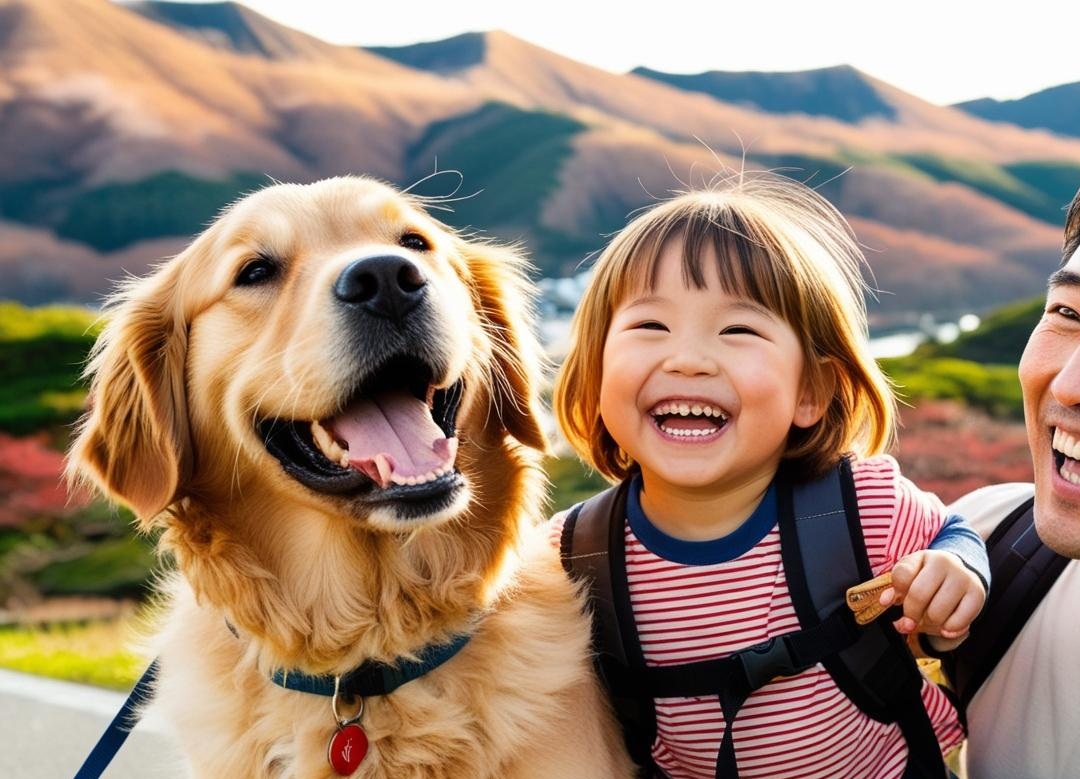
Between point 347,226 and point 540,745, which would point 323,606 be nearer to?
point 540,745

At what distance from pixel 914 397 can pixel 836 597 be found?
7.27 m

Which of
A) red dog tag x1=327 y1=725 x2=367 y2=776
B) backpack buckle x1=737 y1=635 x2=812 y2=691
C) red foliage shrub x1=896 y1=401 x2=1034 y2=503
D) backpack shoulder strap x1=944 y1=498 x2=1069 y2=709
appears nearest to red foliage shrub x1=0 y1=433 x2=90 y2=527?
red foliage shrub x1=896 y1=401 x2=1034 y2=503

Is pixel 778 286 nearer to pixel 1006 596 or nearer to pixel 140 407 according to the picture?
pixel 1006 596

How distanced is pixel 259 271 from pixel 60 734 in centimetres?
268

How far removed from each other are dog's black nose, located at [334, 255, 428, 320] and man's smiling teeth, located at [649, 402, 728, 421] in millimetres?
703

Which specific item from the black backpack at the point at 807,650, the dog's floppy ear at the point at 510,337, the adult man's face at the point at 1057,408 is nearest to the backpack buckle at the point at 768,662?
the black backpack at the point at 807,650

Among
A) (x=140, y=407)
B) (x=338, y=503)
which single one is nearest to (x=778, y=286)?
(x=338, y=503)

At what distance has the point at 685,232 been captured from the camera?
9.05 feet

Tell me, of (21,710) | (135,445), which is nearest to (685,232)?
(135,445)

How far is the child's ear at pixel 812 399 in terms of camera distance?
282 centimetres

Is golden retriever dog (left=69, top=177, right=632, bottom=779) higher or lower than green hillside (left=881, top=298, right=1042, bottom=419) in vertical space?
higher

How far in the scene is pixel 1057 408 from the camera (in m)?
2.46

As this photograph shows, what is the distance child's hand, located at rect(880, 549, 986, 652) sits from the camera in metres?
2.37

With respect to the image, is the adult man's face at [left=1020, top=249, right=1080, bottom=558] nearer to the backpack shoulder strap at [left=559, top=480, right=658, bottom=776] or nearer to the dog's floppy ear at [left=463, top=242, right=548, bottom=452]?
the backpack shoulder strap at [left=559, top=480, right=658, bottom=776]
